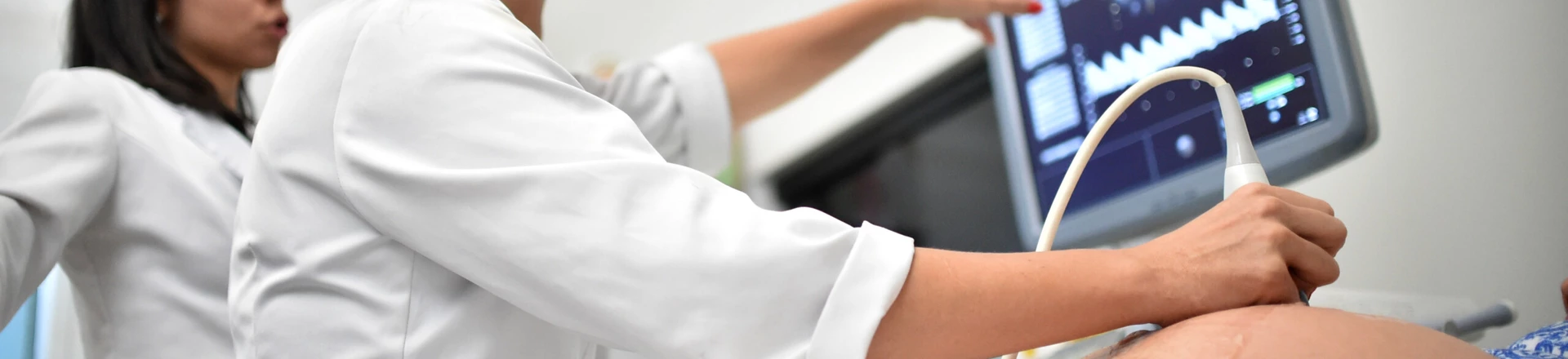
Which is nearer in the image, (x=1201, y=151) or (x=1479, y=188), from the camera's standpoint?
(x=1479, y=188)

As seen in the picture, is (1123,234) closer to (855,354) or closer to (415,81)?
(855,354)

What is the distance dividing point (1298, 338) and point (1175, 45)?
2.15ft

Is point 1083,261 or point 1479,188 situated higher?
point 1083,261

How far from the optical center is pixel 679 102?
115 centimetres

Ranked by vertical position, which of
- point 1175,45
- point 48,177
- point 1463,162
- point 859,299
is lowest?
point 1463,162

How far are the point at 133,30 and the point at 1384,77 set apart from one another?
132 centimetres

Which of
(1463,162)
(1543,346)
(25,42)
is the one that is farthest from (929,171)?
(25,42)

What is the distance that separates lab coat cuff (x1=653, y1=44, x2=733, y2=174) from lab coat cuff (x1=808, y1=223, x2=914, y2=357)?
0.61 m

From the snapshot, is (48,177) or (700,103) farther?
(700,103)

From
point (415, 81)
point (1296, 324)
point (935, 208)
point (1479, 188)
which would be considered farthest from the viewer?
point (935, 208)

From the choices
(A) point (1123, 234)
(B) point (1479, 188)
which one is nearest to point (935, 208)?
(A) point (1123, 234)

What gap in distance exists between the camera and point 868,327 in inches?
21.1

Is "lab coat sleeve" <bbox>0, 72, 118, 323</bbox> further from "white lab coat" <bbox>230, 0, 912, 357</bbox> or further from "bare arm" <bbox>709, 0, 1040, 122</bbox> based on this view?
"bare arm" <bbox>709, 0, 1040, 122</bbox>

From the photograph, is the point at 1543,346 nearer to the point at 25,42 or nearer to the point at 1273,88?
the point at 1273,88
